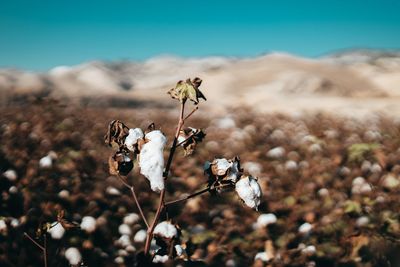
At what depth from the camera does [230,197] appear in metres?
4.87

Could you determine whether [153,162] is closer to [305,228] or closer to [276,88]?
[305,228]

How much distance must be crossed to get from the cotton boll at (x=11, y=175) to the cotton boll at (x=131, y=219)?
1.32 m

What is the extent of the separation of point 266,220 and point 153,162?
271cm

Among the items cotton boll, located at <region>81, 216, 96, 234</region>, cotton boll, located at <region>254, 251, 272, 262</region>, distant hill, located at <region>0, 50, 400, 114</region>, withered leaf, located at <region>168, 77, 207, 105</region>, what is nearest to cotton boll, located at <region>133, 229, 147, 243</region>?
cotton boll, located at <region>81, 216, 96, 234</region>

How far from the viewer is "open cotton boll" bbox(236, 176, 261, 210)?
196 cm

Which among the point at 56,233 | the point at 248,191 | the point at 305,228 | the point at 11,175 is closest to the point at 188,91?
the point at 248,191

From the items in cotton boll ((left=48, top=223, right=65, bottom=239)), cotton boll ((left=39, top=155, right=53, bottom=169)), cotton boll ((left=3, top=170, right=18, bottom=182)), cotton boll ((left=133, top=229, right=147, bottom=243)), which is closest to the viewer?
cotton boll ((left=48, top=223, right=65, bottom=239))

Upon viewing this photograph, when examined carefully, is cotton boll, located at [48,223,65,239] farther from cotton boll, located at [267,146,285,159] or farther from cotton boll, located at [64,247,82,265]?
cotton boll, located at [267,146,285,159]

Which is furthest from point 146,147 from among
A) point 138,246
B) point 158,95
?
point 158,95

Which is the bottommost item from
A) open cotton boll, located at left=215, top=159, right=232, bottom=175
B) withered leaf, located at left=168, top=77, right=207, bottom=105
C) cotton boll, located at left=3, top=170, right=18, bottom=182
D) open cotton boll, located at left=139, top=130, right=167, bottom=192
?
cotton boll, located at left=3, top=170, right=18, bottom=182

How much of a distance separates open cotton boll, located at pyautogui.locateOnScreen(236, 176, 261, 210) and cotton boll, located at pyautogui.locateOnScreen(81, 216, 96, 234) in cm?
234

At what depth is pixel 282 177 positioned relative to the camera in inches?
208

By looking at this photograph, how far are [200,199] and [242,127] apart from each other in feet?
9.62

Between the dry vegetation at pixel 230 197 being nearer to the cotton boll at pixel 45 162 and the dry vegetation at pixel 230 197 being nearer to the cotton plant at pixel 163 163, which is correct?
the cotton boll at pixel 45 162
